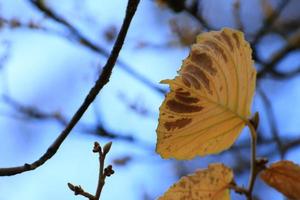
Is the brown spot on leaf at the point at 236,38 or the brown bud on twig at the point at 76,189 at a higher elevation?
the brown spot on leaf at the point at 236,38

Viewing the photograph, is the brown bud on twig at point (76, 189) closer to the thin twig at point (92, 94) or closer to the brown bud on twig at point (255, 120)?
the thin twig at point (92, 94)

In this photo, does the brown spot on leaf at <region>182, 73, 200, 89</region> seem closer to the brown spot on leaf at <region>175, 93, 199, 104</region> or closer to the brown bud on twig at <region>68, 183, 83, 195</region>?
the brown spot on leaf at <region>175, 93, 199, 104</region>

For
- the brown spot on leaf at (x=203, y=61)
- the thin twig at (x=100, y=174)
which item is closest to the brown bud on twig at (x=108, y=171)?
the thin twig at (x=100, y=174)

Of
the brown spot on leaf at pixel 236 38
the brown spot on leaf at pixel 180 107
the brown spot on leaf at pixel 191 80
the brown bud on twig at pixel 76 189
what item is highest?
the brown spot on leaf at pixel 236 38

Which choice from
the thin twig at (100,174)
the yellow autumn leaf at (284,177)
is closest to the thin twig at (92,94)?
the thin twig at (100,174)

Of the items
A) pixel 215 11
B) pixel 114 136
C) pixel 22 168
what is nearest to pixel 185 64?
pixel 22 168

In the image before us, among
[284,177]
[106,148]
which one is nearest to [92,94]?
[106,148]

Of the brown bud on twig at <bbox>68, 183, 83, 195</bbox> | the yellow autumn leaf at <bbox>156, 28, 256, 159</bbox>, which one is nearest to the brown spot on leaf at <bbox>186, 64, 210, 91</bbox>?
the yellow autumn leaf at <bbox>156, 28, 256, 159</bbox>
